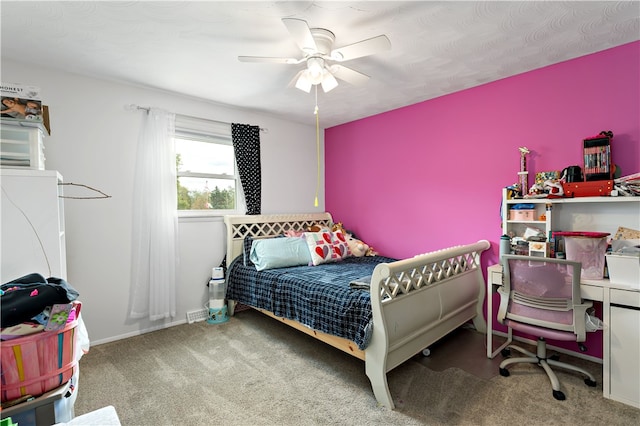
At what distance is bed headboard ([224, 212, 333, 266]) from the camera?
353 centimetres

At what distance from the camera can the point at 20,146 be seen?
5.41 feet

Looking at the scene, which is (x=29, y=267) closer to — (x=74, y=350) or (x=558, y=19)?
(x=74, y=350)

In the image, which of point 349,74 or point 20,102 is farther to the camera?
point 349,74

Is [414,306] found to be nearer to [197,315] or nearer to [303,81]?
[303,81]

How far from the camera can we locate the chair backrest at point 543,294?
1.98 m

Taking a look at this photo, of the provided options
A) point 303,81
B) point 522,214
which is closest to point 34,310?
point 303,81

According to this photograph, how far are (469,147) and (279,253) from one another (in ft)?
7.36

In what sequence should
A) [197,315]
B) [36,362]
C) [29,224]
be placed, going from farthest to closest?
1. [197,315]
2. [29,224]
3. [36,362]

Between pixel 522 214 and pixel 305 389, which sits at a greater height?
pixel 522 214

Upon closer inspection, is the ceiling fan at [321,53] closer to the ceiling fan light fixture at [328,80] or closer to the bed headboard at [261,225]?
the ceiling fan light fixture at [328,80]

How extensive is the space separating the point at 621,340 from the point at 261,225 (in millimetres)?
3324

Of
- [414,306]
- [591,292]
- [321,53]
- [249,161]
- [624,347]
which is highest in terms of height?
[321,53]

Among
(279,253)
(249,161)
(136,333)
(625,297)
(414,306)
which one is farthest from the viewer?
(249,161)

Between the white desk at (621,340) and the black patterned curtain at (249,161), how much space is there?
3.26 m
